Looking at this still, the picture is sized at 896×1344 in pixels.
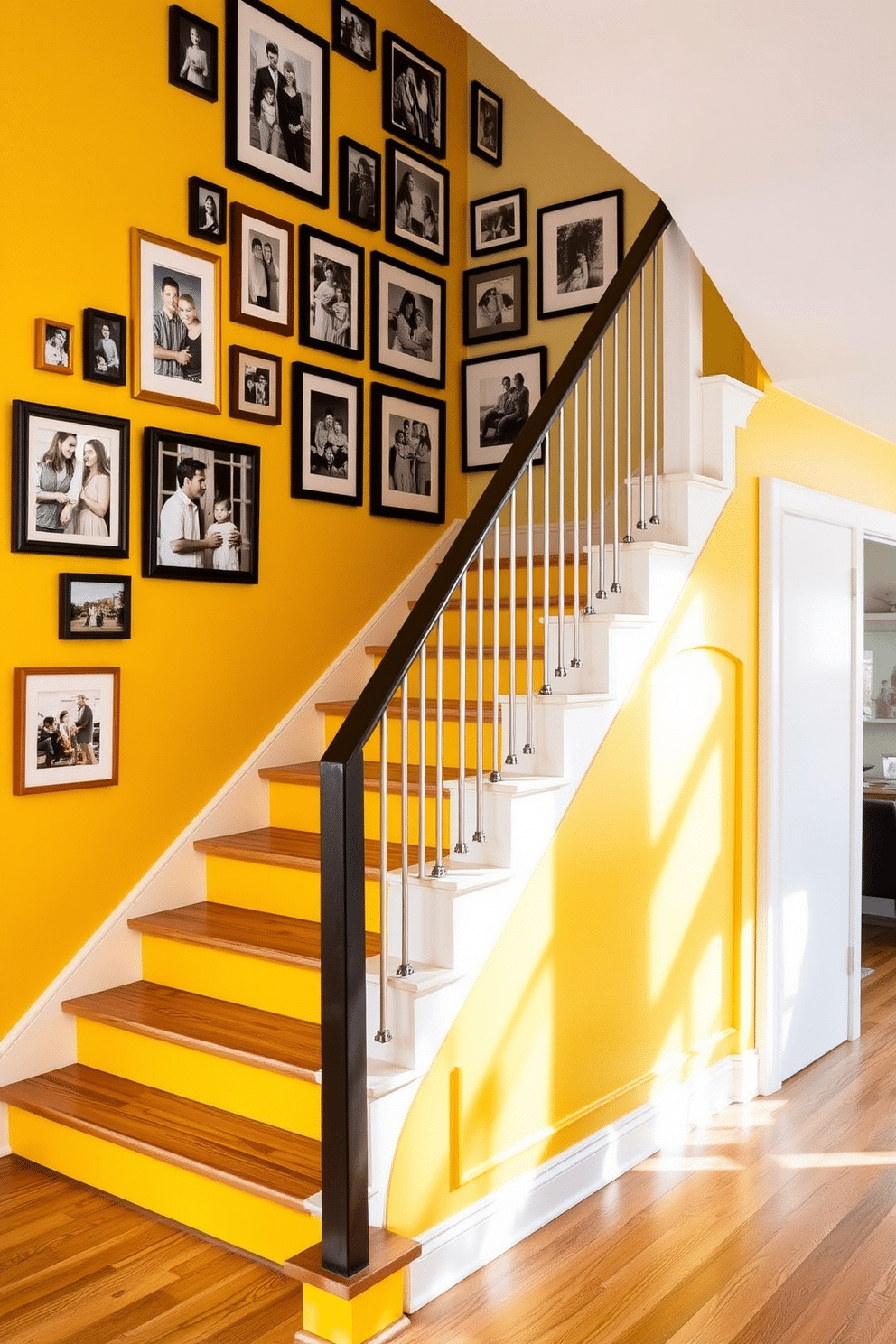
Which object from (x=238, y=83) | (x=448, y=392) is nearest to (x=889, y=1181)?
(x=448, y=392)

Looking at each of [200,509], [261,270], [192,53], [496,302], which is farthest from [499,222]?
[200,509]

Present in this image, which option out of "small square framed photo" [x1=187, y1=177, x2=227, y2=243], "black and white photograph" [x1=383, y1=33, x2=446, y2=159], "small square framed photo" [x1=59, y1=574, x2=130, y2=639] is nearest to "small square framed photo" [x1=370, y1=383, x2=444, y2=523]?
"small square framed photo" [x1=187, y1=177, x2=227, y2=243]

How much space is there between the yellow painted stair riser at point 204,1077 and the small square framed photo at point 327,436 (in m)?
1.98

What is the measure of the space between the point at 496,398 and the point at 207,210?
1607 millimetres

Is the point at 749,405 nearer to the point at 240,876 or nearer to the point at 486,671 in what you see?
the point at 486,671

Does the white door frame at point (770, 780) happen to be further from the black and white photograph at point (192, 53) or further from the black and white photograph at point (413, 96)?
the black and white photograph at point (192, 53)

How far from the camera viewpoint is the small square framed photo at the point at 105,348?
3.42m

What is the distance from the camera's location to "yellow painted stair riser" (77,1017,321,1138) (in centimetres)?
283

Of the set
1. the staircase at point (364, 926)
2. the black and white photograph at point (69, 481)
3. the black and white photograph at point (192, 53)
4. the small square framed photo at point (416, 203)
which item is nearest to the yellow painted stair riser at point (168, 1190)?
the staircase at point (364, 926)

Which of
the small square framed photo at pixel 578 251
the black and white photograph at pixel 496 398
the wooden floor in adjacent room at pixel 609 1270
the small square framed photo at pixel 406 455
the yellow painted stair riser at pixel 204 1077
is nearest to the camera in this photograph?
the wooden floor in adjacent room at pixel 609 1270

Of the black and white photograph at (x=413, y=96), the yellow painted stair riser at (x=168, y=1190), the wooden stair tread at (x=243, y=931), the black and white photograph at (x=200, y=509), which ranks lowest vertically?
the yellow painted stair riser at (x=168, y=1190)

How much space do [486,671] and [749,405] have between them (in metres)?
1.24

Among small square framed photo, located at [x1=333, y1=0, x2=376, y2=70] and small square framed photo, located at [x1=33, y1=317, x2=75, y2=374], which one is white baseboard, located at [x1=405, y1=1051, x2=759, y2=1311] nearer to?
small square framed photo, located at [x1=33, y1=317, x2=75, y2=374]

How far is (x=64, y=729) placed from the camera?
11.0 feet
